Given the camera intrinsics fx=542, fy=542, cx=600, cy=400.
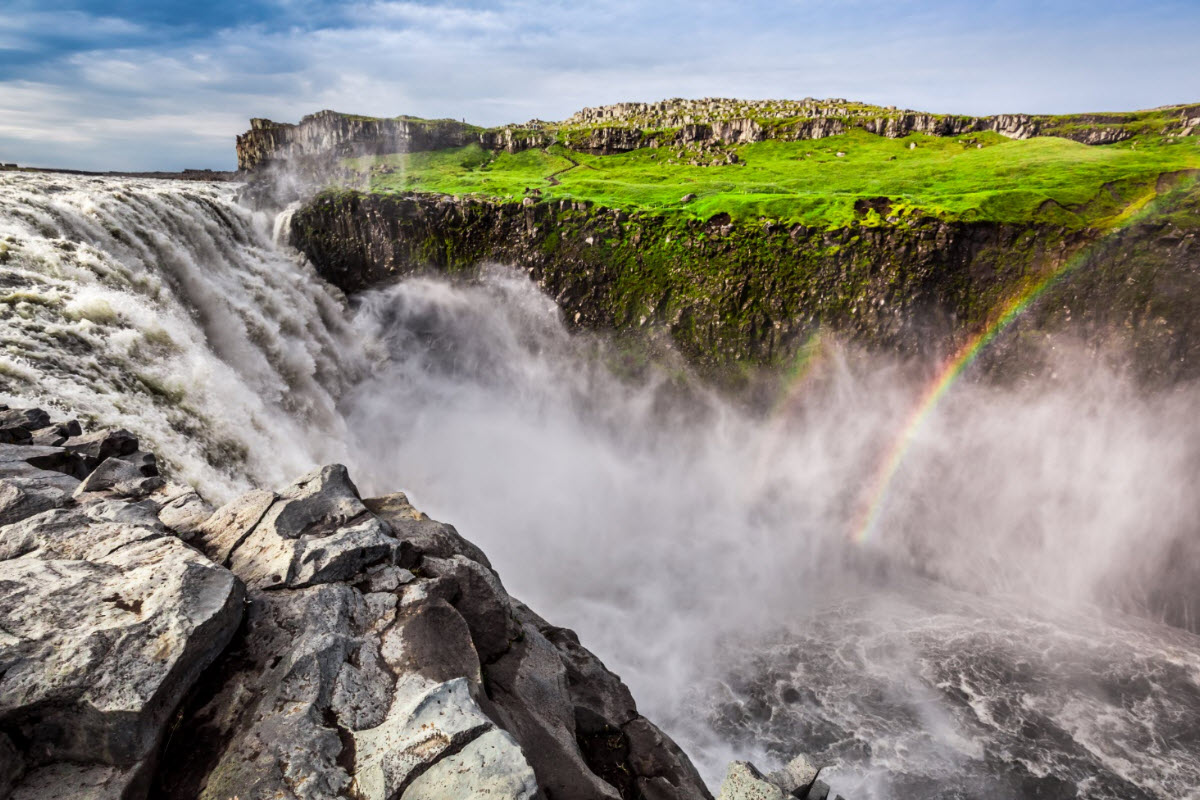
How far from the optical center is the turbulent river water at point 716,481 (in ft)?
71.6

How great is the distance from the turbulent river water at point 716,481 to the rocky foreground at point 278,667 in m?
10.2

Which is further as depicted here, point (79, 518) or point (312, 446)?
point (312, 446)

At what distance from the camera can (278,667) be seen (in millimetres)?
7242

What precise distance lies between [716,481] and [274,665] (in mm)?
38682

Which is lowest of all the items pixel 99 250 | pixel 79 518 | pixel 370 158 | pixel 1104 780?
pixel 1104 780

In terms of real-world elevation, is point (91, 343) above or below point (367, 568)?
above

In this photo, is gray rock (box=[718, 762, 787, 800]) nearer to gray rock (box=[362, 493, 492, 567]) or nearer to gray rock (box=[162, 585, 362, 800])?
gray rock (box=[162, 585, 362, 800])

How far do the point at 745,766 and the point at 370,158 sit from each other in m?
90.0

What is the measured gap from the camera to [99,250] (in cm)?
2495

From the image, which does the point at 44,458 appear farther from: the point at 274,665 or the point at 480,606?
the point at 480,606

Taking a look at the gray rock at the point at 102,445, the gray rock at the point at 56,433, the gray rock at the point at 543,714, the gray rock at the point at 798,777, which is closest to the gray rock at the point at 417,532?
the gray rock at the point at 543,714

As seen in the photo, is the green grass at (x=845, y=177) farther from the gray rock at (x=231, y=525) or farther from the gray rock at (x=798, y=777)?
the gray rock at (x=231, y=525)

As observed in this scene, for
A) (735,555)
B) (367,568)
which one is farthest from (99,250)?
(735,555)

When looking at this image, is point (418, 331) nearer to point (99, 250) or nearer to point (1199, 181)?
point (99, 250)
